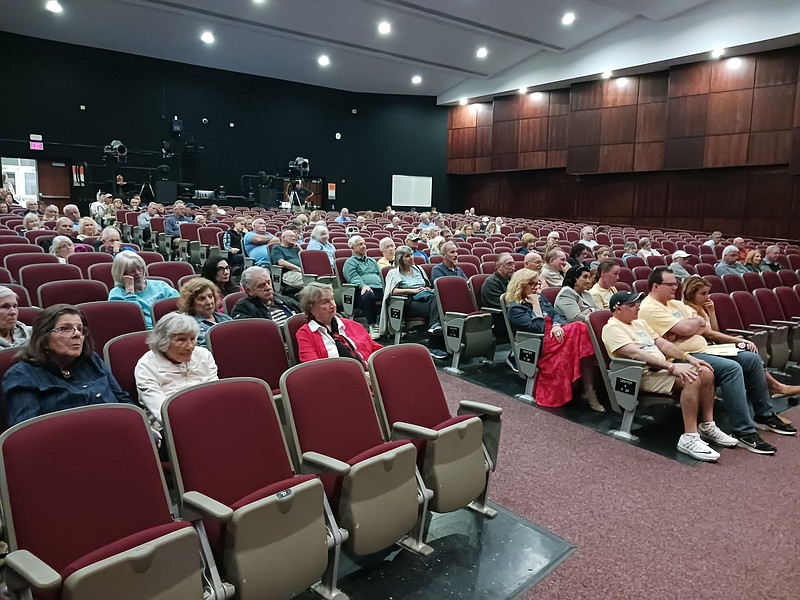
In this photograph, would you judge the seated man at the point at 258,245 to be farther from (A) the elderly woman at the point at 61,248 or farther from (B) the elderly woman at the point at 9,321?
(B) the elderly woman at the point at 9,321

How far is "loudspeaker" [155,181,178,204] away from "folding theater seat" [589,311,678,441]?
42.4 ft

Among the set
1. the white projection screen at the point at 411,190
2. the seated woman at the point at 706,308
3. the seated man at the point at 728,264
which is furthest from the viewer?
the white projection screen at the point at 411,190

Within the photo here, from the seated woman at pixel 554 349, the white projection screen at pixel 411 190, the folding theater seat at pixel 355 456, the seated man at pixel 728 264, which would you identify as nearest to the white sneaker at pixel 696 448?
the seated woman at pixel 554 349

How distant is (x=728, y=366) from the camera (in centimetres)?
334

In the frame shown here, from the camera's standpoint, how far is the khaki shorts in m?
3.26

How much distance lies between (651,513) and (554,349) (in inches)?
57.0

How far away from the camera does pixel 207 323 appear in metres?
2.90

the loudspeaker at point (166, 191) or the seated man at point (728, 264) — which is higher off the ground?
the loudspeaker at point (166, 191)

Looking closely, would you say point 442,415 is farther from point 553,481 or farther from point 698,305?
point 698,305

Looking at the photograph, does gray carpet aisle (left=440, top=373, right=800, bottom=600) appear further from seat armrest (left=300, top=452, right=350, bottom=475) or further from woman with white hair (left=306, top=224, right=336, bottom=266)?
woman with white hair (left=306, top=224, right=336, bottom=266)

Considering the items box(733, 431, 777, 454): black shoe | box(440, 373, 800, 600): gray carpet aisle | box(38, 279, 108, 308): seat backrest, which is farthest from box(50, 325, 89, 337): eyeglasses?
box(733, 431, 777, 454): black shoe

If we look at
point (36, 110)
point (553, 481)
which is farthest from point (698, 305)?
point (36, 110)

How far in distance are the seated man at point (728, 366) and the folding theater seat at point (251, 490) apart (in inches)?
105

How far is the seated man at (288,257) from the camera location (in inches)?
223
